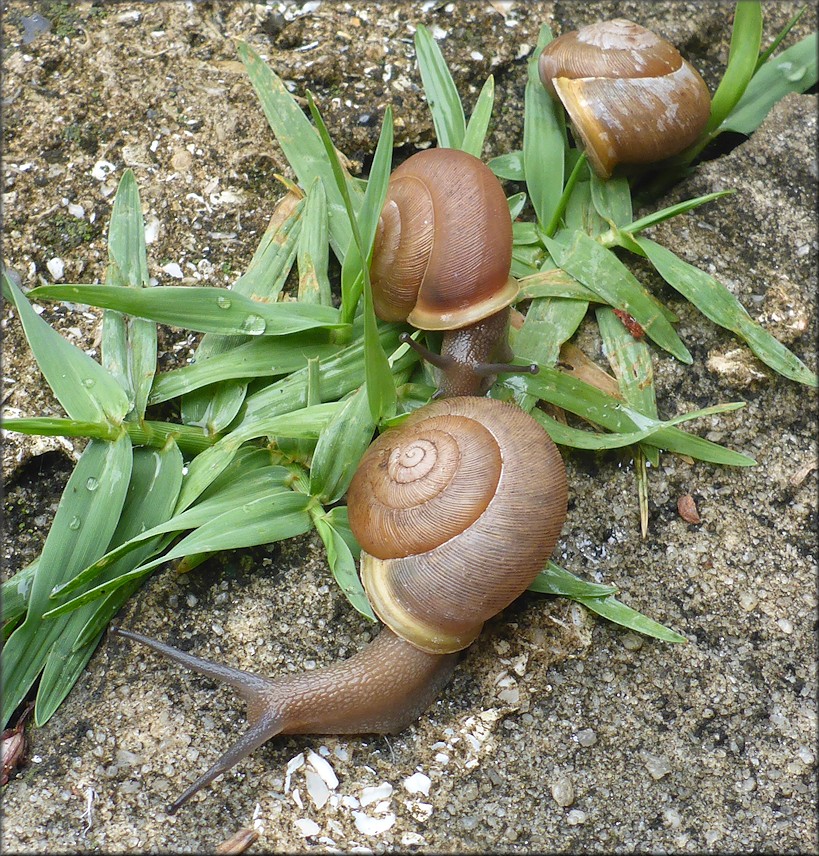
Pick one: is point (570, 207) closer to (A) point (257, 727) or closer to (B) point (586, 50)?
(B) point (586, 50)

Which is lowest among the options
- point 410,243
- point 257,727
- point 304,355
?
point 257,727

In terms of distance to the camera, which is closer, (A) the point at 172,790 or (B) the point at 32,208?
(A) the point at 172,790

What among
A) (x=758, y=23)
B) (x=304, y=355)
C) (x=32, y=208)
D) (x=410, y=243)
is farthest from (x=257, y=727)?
(x=758, y=23)

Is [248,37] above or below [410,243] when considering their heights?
above

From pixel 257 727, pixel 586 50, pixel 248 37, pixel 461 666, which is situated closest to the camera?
pixel 257 727

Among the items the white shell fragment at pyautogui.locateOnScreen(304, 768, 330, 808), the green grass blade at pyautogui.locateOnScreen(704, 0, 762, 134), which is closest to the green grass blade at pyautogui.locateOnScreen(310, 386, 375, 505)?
the white shell fragment at pyautogui.locateOnScreen(304, 768, 330, 808)

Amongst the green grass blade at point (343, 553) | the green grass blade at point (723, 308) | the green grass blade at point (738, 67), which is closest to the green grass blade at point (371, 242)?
the green grass blade at point (343, 553)

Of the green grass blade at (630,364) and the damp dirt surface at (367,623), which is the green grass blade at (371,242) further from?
the green grass blade at (630,364)

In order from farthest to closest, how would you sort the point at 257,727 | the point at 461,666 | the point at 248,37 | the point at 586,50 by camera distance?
the point at 248,37, the point at 586,50, the point at 461,666, the point at 257,727
